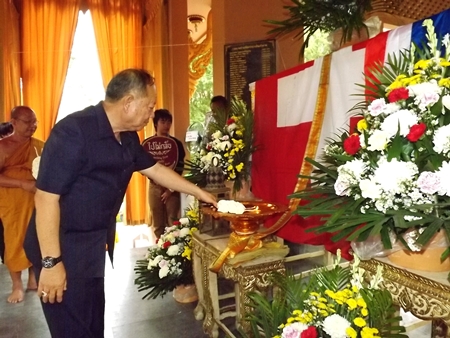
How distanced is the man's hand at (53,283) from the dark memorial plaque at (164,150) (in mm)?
2163

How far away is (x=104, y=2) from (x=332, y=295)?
4.64 meters

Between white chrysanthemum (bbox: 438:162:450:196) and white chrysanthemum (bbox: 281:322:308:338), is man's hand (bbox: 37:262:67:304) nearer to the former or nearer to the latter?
white chrysanthemum (bbox: 281:322:308:338)

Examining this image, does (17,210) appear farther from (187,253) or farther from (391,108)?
(391,108)

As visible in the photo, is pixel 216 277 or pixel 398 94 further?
pixel 216 277

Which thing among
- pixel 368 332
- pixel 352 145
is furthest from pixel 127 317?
pixel 352 145

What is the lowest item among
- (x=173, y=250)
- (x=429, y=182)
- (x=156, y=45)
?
(x=173, y=250)

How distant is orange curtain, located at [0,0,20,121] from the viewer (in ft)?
13.2

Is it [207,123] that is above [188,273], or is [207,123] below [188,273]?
above

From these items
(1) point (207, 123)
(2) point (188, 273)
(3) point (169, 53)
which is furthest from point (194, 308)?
(3) point (169, 53)

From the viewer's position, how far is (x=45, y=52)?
175 inches

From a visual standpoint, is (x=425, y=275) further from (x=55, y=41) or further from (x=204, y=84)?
(x=204, y=84)

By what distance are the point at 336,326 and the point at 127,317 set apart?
1.78 meters

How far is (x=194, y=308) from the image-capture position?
8.27 feet

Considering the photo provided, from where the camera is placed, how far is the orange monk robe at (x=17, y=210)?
282cm
